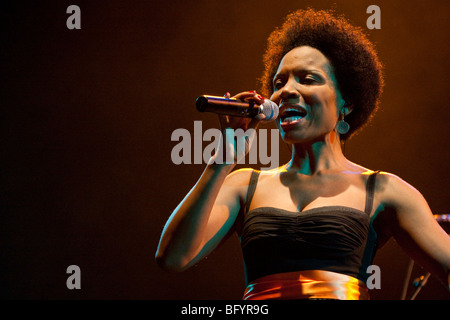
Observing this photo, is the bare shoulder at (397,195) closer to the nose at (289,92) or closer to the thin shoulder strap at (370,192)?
the thin shoulder strap at (370,192)

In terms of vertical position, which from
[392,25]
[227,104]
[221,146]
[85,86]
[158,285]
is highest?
[392,25]

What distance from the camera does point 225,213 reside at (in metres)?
1.58

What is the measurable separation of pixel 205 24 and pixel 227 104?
1.83m

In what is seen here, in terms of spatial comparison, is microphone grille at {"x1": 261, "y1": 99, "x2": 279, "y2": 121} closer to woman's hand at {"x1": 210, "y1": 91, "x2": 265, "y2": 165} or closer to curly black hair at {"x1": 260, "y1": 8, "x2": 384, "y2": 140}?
woman's hand at {"x1": 210, "y1": 91, "x2": 265, "y2": 165}

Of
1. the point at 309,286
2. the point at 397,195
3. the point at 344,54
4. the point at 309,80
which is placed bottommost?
the point at 309,286

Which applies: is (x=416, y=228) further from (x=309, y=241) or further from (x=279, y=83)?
(x=279, y=83)

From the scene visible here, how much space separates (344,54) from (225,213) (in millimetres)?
680

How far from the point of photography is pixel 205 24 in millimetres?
3062

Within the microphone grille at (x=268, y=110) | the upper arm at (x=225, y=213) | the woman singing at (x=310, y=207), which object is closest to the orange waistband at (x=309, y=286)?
the woman singing at (x=310, y=207)

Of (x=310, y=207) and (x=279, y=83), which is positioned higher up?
(x=279, y=83)

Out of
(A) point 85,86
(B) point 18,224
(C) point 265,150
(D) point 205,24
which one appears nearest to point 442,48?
(C) point 265,150

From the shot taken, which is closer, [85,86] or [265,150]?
[265,150]

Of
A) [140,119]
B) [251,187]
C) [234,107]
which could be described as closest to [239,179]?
[251,187]

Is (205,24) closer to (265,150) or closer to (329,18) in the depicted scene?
(265,150)
